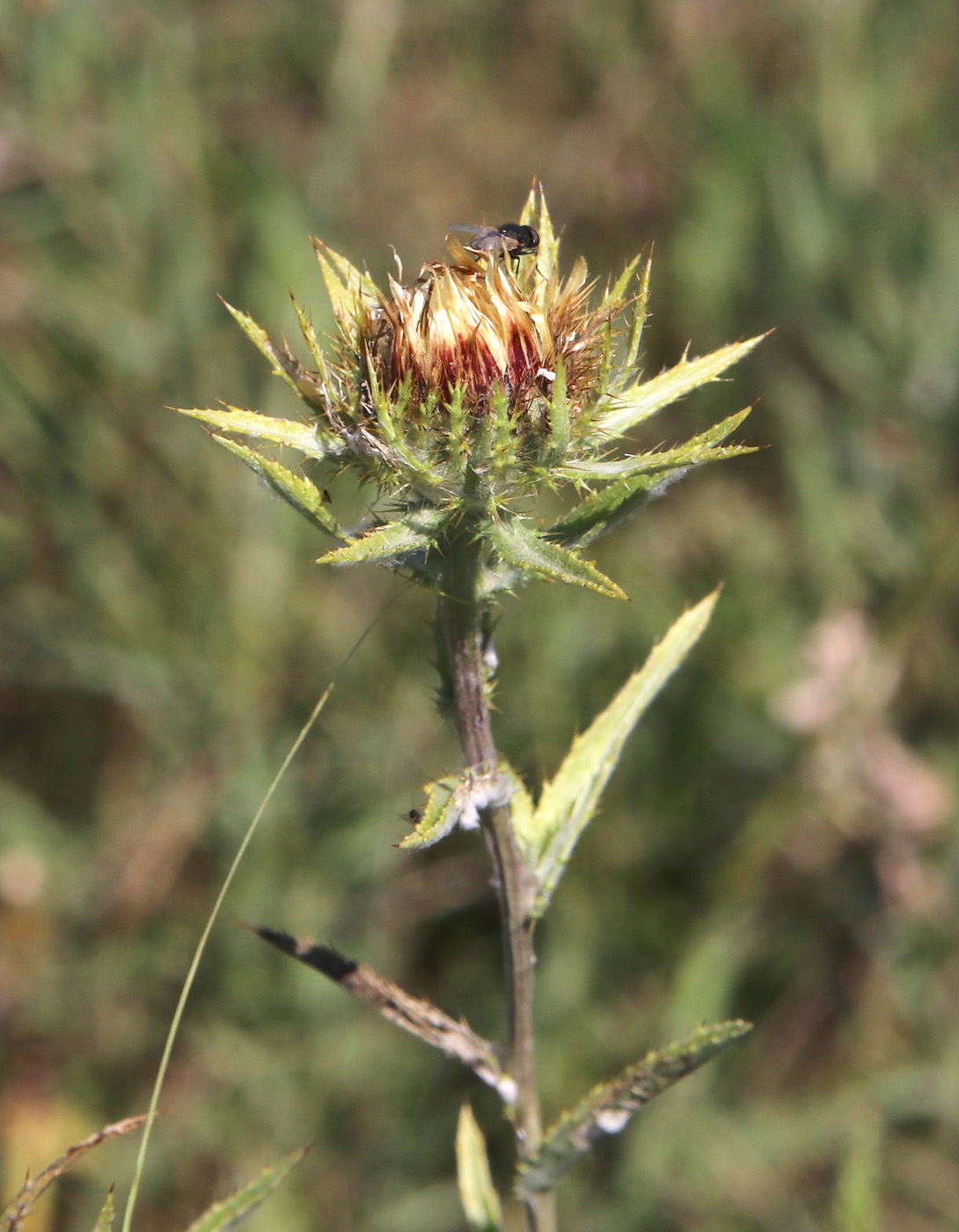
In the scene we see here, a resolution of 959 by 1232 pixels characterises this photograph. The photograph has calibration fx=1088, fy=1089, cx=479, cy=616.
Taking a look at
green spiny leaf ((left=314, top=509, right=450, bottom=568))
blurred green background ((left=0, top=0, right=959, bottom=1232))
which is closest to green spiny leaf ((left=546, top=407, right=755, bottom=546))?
green spiny leaf ((left=314, top=509, right=450, bottom=568))

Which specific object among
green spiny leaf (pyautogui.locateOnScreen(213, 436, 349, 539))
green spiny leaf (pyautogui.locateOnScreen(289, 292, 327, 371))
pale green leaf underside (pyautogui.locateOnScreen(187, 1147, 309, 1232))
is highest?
green spiny leaf (pyautogui.locateOnScreen(289, 292, 327, 371))

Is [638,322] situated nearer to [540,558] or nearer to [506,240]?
[506,240]

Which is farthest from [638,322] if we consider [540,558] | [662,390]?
[540,558]

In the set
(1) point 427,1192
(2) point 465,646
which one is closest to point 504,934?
(2) point 465,646

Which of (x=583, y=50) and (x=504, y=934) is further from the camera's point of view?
(x=583, y=50)

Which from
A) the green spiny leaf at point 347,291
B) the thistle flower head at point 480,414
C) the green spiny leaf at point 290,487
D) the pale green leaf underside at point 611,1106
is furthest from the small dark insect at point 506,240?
the pale green leaf underside at point 611,1106

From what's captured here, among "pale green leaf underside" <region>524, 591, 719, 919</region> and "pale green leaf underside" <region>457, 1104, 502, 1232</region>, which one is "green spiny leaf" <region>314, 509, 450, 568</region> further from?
"pale green leaf underside" <region>457, 1104, 502, 1232</region>

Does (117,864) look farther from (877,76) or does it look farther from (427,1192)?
(877,76)
